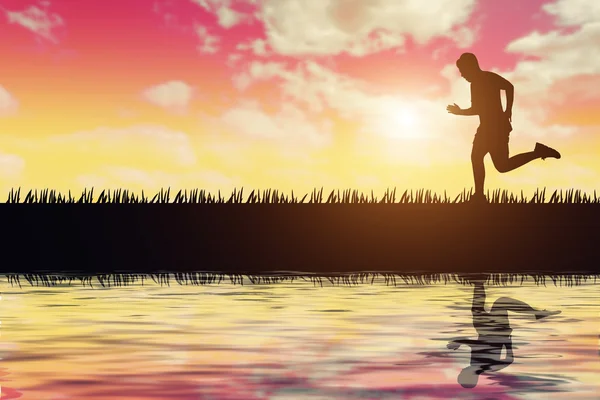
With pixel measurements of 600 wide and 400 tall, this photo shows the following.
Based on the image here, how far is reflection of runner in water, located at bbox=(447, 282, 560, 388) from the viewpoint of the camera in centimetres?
785

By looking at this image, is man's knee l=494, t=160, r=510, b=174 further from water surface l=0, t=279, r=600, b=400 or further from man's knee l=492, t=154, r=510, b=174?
water surface l=0, t=279, r=600, b=400

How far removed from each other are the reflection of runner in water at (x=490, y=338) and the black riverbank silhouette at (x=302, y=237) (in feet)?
19.4

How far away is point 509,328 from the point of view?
10.4 m

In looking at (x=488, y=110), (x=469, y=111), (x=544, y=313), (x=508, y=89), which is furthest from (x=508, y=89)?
(x=544, y=313)

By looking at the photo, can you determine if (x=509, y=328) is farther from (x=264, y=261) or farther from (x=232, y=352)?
(x=264, y=261)

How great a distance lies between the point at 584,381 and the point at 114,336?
13.6ft

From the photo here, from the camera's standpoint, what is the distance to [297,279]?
58.8 feet

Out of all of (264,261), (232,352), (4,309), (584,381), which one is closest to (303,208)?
(264,261)

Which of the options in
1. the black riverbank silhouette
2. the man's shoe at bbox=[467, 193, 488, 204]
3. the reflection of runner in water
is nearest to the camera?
the reflection of runner in water

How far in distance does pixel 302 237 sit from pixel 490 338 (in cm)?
1144

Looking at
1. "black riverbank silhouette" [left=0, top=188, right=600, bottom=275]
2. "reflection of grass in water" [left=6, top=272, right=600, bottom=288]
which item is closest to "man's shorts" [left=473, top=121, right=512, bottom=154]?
"black riverbank silhouette" [left=0, top=188, right=600, bottom=275]

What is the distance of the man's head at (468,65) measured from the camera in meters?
19.1

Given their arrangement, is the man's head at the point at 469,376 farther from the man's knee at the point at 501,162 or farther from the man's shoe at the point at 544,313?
the man's knee at the point at 501,162

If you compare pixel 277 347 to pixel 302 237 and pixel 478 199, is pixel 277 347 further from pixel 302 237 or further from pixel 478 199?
pixel 302 237
